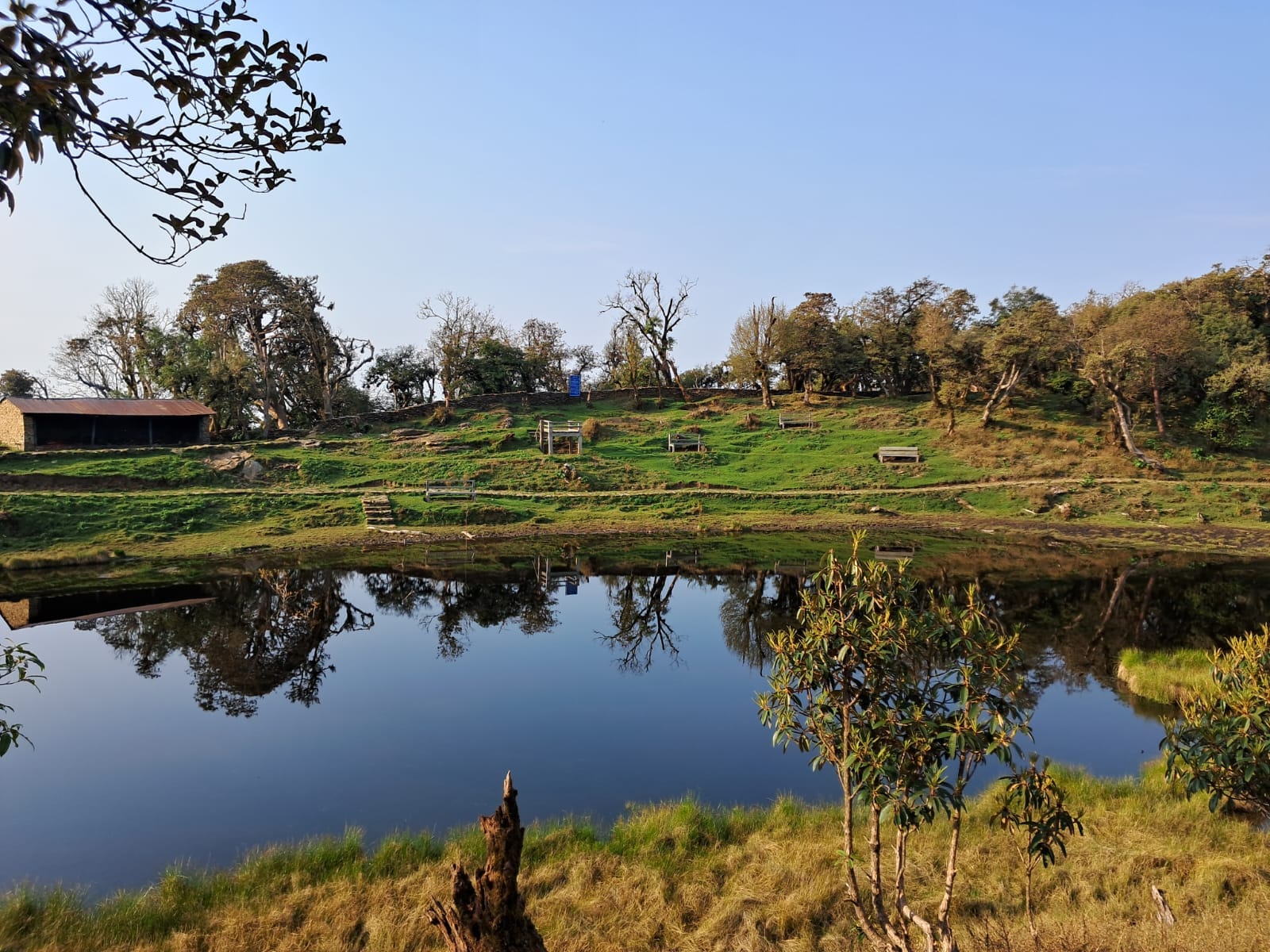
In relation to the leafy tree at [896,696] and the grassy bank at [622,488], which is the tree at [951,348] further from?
the leafy tree at [896,696]

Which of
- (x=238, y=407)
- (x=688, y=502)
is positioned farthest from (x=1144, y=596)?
(x=238, y=407)

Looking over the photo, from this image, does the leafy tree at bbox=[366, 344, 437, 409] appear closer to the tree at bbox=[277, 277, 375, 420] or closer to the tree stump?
the tree at bbox=[277, 277, 375, 420]

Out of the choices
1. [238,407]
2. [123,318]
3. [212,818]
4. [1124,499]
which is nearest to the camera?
[212,818]

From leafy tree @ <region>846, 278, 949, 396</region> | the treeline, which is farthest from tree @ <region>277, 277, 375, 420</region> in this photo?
leafy tree @ <region>846, 278, 949, 396</region>

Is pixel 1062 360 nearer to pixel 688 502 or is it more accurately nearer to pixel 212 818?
pixel 688 502

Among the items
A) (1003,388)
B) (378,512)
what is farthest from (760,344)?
(378,512)

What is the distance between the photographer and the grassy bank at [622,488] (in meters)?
34.1

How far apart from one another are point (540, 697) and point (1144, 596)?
19.6 meters

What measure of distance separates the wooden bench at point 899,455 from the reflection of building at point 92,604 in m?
37.4

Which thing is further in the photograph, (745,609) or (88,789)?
(745,609)

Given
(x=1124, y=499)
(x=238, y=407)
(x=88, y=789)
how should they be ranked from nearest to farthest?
(x=88, y=789), (x=1124, y=499), (x=238, y=407)

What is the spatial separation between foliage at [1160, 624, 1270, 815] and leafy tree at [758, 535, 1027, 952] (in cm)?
363

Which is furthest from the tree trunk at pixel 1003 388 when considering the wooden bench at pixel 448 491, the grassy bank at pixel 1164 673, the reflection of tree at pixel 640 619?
the grassy bank at pixel 1164 673

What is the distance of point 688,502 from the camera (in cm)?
4088
